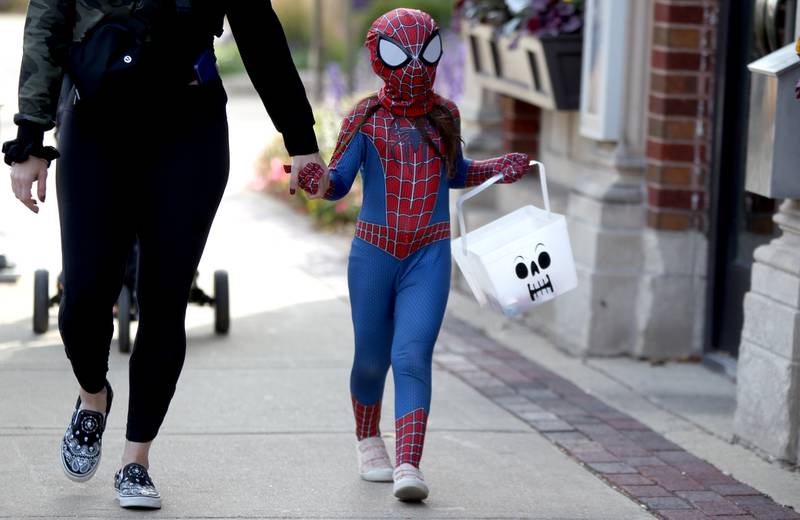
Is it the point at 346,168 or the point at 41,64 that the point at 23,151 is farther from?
the point at 346,168

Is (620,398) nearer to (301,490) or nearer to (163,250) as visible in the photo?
(301,490)

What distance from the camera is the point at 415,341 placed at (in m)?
4.30

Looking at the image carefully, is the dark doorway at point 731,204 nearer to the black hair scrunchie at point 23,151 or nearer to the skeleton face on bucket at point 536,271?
the skeleton face on bucket at point 536,271

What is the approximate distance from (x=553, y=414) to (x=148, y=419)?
6.80ft

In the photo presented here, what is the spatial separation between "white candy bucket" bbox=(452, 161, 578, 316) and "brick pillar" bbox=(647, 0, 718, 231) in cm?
222

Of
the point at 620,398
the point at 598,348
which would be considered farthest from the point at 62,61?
the point at 598,348

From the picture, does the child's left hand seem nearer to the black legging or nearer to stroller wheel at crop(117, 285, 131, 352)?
the black legging

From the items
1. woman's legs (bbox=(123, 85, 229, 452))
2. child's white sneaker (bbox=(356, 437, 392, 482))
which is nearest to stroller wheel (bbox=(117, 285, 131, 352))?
child's white sneaker (bbox=(356, 437, 392, 482))

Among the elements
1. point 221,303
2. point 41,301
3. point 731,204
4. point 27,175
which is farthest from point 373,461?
point 731,204

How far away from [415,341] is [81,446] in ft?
3.37

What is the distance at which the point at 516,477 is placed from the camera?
476cm

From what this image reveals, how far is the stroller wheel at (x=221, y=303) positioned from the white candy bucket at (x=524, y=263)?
228 cm

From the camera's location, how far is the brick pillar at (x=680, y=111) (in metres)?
6.38

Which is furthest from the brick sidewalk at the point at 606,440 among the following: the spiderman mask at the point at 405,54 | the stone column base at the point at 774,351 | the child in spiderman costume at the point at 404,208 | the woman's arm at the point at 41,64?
the woman's arm at the point at 41,64
